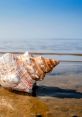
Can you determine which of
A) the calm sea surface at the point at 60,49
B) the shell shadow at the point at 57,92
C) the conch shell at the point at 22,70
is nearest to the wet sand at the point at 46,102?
the shell shadow at the point at 57,92

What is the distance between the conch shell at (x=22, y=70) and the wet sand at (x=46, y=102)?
18 centimetres

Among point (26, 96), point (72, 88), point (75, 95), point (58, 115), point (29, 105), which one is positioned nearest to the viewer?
point (58, 115)

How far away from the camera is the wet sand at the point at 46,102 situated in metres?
4.83

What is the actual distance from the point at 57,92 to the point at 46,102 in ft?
4.80

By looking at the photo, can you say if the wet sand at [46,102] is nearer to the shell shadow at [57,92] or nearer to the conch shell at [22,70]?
the shell shadow at [57,92]

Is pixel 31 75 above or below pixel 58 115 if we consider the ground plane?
above

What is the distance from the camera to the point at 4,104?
16.8ft

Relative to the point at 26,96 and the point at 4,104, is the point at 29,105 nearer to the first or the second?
the point at 4,104

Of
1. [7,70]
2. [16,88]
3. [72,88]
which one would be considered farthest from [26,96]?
[72,88]

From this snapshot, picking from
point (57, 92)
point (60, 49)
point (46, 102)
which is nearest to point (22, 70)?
point (46, 102)

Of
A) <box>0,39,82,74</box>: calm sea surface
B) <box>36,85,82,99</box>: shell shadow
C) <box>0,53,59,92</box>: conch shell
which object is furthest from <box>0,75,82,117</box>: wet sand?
<box>0,39,82,74</box>: calm sea surface

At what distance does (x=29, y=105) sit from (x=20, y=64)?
1.65 meters

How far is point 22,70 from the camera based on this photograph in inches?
260

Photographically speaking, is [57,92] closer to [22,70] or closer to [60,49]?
[22,70]
